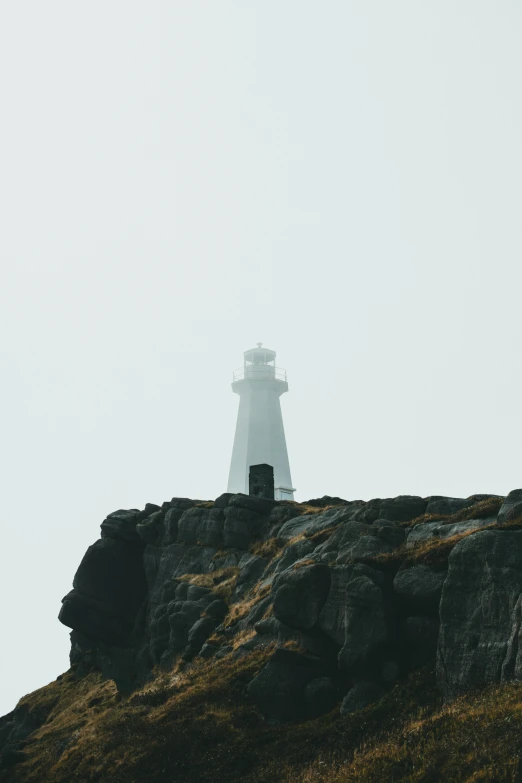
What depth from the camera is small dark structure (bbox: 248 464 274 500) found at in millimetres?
59969

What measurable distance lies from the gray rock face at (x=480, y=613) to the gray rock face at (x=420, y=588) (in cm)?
184

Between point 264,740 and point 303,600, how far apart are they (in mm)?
6889

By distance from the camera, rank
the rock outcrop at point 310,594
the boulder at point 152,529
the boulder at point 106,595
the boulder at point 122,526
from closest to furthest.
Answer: the rock outcrop at point 310,594 < the boulder at point 106,595 < the boulder at point 152,529 < the boulder at point 122,526

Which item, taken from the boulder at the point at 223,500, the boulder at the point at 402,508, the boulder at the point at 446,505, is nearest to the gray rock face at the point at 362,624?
the boulder at the point at 402,508

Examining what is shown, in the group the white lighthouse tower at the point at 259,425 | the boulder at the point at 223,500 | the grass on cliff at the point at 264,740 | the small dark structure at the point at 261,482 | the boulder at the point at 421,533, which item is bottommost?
the grass on cliff at the point at 264,740

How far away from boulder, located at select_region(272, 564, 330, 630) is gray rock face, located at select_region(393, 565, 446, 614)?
3.93m

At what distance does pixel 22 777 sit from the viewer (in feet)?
132

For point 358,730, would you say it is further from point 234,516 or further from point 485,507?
point 234,516

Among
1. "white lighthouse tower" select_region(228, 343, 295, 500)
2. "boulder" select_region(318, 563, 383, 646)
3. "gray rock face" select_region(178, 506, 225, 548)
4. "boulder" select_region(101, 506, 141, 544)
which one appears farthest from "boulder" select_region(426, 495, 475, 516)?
"white lighthouse tower" select_region(228, 343, 295, 500)

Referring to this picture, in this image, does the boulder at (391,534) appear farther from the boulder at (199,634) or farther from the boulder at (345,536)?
the boulder at (199,634)

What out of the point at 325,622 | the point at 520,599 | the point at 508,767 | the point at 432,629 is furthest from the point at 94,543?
the point at 508,767

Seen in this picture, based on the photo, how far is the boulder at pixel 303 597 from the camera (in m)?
36.1

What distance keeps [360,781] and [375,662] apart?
867 cm

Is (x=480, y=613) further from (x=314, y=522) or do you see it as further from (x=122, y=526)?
(x=122, y=526)
